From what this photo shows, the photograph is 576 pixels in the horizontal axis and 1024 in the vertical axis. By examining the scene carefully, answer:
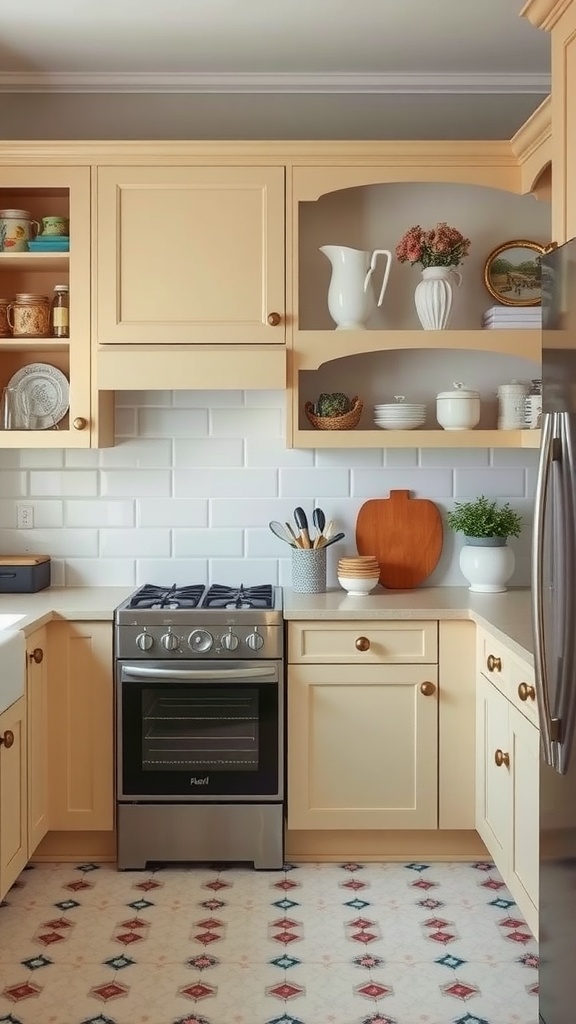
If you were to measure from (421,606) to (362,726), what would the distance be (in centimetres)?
44

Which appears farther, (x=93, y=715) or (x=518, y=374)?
(x=518, y=374)

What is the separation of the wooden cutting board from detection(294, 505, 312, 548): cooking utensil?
11.3 inches

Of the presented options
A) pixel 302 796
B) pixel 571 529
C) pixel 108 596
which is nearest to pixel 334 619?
pixel 302 796

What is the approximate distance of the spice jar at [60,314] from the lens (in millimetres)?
3758

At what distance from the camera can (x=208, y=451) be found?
13.3 ft

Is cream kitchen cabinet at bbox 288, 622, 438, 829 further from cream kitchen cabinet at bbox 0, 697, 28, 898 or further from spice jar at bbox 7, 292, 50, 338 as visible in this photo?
spice jar at bbox 7, 292, 50, 338

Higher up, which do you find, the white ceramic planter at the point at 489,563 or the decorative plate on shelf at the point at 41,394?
the decorative plate on shelf at the point at 41,394

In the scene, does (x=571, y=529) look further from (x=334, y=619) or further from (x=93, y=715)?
(x=93, y=715)

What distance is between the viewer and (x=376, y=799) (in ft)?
11.8

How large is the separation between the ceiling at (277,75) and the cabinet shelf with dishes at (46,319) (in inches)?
14.8

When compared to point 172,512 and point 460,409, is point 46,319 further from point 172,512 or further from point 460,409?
point 460,409

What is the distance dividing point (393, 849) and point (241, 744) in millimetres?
650

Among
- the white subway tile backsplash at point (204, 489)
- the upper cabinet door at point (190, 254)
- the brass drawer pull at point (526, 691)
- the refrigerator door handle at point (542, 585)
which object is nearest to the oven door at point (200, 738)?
the white subway tile backsplash at point (204, 489)

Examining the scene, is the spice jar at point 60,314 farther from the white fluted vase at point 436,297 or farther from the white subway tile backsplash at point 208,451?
the white fluted vase at point 436,297
